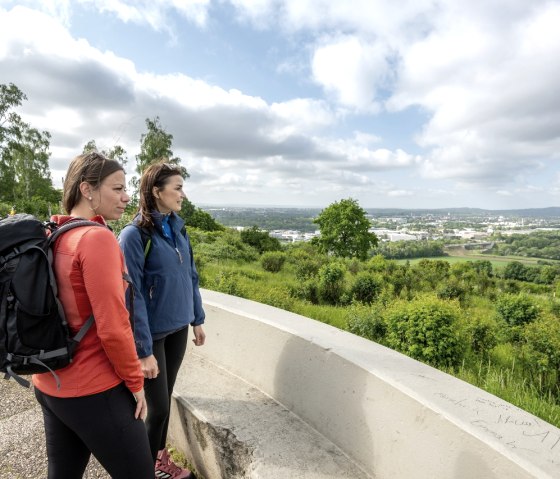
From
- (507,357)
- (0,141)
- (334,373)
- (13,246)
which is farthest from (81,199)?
(0,141)

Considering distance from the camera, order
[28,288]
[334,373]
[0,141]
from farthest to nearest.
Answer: [0,141] → [334,373] → [28,288]

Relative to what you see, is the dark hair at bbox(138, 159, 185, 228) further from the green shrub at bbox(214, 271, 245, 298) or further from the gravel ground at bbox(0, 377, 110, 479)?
the green shrub at bbox(214, 271, 245, 298)

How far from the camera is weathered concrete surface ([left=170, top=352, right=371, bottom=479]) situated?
1.91 meters

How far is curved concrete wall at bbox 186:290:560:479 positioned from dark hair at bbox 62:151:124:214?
1.44 meters

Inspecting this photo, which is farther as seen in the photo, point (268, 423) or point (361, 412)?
point (268, 423)

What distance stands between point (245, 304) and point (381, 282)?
423 centimetres

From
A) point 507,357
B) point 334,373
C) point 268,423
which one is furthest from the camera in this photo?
point 507,357

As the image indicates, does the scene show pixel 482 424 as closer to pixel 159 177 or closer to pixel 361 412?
pixel 361 412

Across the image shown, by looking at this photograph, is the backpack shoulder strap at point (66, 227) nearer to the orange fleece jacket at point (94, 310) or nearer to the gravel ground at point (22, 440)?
the orange fleece jacket at point (94, 310)

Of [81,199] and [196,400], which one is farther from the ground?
[81,199]

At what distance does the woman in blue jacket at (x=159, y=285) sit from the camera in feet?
5.92

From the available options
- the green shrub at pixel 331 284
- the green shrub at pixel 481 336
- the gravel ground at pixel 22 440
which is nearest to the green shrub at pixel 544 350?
the green shrub at pixel 481 336

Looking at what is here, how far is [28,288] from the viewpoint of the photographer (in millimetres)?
1179

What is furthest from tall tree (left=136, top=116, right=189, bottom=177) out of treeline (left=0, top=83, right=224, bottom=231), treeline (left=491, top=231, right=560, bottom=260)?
treeline (left=491, top=231, right=560, bottom=260)
